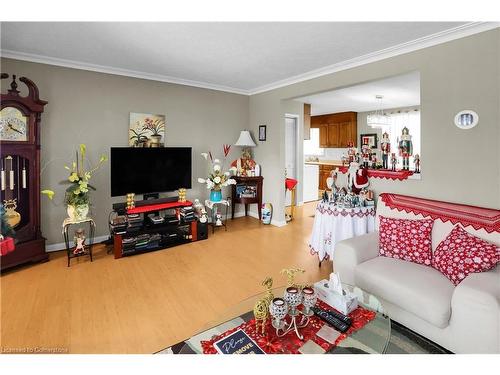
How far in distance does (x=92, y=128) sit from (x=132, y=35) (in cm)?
157

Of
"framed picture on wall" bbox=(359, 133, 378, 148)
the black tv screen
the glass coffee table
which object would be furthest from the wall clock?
"framed picture on wall" bbox=(359, 133, 378, 148)

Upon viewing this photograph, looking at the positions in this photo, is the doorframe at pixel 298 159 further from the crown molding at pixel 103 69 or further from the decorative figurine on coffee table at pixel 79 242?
the decorative figurine on coffee table at pixel 79 242

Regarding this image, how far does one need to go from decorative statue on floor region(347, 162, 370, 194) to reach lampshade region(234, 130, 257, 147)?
7.05 feet

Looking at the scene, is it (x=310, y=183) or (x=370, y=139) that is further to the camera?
(x=370, y=139)

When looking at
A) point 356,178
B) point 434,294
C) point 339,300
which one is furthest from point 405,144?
point 339,300

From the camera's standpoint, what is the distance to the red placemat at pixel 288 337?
4.59 feet

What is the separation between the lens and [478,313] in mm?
1615

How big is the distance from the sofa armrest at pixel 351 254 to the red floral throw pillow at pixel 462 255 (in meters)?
0.47

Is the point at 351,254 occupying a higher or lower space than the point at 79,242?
higher

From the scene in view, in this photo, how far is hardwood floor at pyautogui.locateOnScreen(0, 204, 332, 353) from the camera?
1984 mm

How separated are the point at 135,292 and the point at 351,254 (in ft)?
6.44

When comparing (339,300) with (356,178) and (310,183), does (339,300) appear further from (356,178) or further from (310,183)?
(310,183)

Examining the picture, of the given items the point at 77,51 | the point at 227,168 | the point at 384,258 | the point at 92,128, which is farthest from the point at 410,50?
the point at 92,128
